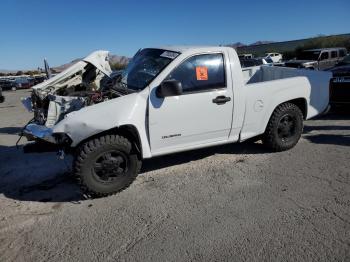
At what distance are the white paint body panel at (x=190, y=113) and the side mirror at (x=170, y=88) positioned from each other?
0.14 meters

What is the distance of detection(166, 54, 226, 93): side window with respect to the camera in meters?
5.18

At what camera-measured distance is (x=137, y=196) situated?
4895 mm

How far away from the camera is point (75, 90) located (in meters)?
6.45

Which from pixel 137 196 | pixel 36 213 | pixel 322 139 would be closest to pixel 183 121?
pixel 137 196

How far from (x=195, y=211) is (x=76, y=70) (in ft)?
11.3

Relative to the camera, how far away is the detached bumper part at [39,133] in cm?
478

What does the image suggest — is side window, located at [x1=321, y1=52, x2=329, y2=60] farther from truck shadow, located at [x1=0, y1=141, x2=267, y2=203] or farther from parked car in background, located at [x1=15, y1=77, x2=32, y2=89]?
parked car in background, located at [x1=15, y1=77, x2=32, y2=89]

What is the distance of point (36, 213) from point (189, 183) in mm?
2009

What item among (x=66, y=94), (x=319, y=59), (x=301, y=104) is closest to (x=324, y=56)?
(x=319, y=59)

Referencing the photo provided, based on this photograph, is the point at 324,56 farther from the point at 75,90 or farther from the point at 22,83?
the point at 22,83

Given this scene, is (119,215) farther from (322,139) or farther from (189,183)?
(322,139)

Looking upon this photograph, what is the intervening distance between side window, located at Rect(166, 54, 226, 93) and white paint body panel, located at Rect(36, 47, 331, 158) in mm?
77

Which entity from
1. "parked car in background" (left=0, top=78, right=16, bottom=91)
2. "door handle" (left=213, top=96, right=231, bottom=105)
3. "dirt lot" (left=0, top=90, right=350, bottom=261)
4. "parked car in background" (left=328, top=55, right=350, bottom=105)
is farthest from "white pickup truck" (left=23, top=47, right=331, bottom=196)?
"parked car in background" (left=0, top=78, right=16, bottom=91)

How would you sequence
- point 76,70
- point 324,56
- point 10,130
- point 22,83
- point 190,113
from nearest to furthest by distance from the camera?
1. point 190,113
2. point 76,70
3. point 10,130
4. point 324,56
5. point 22,83
